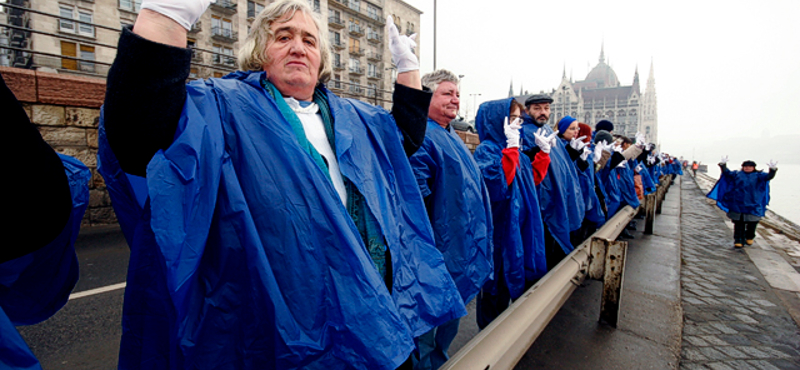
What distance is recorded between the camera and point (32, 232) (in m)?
0.83

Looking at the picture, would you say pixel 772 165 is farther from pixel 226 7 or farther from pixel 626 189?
pixel 226 7

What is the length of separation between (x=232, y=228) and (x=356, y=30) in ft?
141

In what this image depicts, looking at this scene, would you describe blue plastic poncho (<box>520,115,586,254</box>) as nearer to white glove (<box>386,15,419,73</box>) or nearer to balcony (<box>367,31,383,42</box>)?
white glove (<box>386,15,419,73</box>)

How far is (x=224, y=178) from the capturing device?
3.30ft

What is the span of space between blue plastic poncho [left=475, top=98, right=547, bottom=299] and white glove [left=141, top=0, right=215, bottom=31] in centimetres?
211

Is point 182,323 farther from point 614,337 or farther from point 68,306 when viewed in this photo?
point 614,337

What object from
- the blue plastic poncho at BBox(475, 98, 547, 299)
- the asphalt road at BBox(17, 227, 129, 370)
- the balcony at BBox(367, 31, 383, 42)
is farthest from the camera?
the balcony at BBox(367, 31, 383, 42)

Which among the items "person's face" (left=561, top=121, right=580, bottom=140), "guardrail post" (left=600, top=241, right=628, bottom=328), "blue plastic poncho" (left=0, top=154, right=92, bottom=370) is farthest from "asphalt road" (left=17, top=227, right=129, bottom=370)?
"person's face" (left=561, top=121, right=580, bottom=140)

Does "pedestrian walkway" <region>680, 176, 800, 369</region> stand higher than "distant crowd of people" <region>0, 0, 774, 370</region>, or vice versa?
"distant crowd of people" <region>0, 0, 774, 370</region>

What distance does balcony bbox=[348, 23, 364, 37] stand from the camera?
3934 cm

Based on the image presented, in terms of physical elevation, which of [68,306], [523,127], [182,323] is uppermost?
[523,127]

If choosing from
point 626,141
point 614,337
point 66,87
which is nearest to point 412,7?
point 626,141

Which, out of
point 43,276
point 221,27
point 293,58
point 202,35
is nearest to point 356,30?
point 221,27

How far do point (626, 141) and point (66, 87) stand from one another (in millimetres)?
10035
